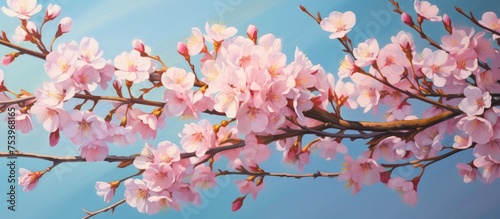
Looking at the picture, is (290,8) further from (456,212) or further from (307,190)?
(456,212)

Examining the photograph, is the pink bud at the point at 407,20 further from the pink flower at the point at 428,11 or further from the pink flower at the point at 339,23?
the pink flower at the point at 339,23

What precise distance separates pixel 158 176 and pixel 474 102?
0.63 metres

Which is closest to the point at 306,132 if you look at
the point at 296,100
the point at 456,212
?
the point at 296,100

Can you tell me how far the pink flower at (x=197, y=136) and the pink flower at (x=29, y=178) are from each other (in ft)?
Result: 1.08

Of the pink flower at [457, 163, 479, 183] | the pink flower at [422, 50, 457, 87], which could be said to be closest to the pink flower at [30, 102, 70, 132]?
the pink flower at [422, 50, 457, 87]

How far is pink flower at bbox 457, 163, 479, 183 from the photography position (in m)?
1.38

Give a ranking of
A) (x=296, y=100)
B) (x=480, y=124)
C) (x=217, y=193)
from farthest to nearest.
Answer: (x=217, y=193) → (x=480, y=124) → (x=296, y=100)

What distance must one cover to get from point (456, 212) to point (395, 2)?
557 mm

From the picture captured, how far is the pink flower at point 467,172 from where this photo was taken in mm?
1382

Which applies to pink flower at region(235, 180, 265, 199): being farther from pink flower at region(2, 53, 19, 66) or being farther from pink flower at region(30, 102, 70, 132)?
pink flower at region(2, 53, 19, 66)

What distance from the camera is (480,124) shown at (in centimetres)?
118

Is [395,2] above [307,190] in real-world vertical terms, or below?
above

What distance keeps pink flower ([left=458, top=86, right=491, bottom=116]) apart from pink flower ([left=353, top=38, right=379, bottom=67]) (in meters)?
0.20

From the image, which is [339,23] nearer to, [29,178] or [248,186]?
[248,186]
